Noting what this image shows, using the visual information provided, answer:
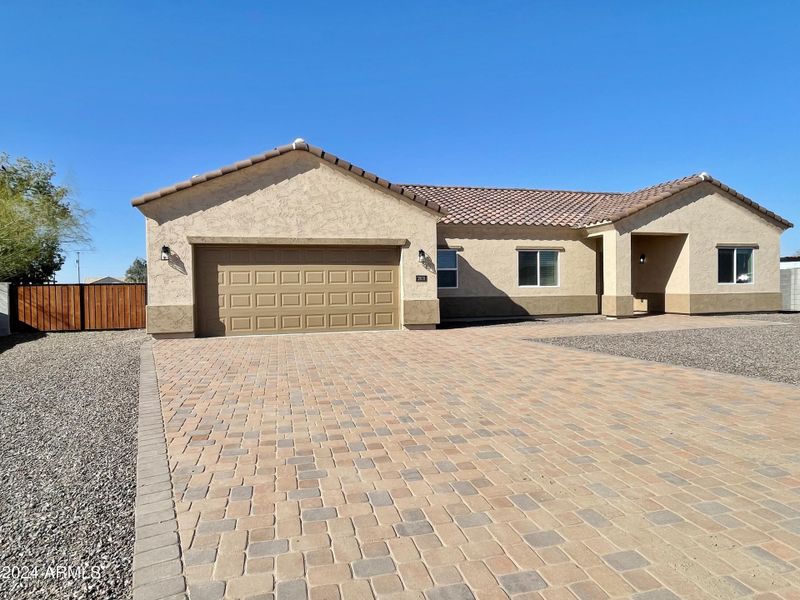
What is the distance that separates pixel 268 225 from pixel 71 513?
36.2 feet

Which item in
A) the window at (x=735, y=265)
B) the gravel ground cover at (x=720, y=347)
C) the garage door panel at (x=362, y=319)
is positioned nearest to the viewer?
the gravel ground cover at (x=720, y=347)

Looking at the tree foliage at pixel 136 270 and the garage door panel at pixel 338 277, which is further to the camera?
the tree foliage at pixel 136 270

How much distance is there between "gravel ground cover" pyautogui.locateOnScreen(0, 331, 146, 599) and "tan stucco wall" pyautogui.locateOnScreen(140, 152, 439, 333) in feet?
16.1

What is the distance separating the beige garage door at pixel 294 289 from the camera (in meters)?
13.6

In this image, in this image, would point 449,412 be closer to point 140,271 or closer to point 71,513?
point 71,513

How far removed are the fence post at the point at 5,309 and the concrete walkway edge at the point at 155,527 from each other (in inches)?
601

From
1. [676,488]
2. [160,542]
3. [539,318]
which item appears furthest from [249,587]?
[539,318]

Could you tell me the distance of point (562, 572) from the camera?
103 inches

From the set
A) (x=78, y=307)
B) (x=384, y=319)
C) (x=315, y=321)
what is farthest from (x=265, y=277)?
(x=78, y=307)

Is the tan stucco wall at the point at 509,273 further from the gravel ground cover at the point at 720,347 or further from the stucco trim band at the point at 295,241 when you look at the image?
the gravel ground cover at the point at 720,347

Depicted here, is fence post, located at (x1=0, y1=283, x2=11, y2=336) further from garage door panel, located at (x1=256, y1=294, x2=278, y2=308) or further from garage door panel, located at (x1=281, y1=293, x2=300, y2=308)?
garage door panel, located at (x1=281, y1=293, x2=300, y2=308)

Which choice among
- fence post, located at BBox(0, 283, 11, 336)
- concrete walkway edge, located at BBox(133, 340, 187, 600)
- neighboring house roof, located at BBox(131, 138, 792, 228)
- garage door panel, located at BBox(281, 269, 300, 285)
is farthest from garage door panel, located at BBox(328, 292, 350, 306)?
fence post, located at BBox(0, 283, 11, 336)

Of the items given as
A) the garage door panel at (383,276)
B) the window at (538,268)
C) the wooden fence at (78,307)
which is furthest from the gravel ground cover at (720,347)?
the wooden fence at (78,307)

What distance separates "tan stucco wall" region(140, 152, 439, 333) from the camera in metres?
13.0
